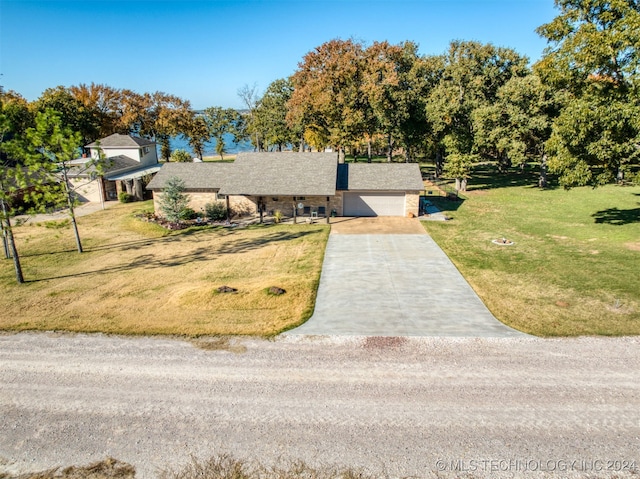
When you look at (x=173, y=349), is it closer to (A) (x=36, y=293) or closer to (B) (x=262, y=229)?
(A) (x=36, y=293)

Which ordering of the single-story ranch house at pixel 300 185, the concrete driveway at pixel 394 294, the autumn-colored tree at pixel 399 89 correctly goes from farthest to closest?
the autumn-colored tree at pixel 399 89, the single-story ranch house at pixel 300 185, the concrete driveway at pixel 394 294

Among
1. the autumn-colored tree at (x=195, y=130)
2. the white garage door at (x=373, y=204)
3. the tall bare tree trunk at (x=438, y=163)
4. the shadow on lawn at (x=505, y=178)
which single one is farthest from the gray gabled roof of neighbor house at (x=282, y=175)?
the autumn-colored tree at (x=195, y=130)

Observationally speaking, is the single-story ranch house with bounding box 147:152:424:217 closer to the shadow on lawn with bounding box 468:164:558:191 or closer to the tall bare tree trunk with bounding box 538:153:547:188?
the shadow on lawn with bounding box 468:164:558:191

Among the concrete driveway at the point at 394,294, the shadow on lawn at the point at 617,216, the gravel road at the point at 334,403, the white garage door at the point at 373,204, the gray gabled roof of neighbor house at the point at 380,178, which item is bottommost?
the gravel road at the point at 334,403

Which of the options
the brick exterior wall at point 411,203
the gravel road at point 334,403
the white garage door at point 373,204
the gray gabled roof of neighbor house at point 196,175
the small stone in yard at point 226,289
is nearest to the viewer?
the gravel road at point 334,403

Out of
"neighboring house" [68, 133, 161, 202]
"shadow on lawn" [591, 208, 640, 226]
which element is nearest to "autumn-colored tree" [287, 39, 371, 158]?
"neighboring house" [68, 133, 161, 202]

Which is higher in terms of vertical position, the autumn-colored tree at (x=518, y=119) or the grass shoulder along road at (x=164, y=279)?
the autumn-colored tree at (x=518, y=119)

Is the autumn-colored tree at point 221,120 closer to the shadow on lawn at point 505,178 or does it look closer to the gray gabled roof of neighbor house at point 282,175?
the gray gabled roof of neighbor house at point 282,175

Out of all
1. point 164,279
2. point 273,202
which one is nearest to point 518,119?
point 273,202
